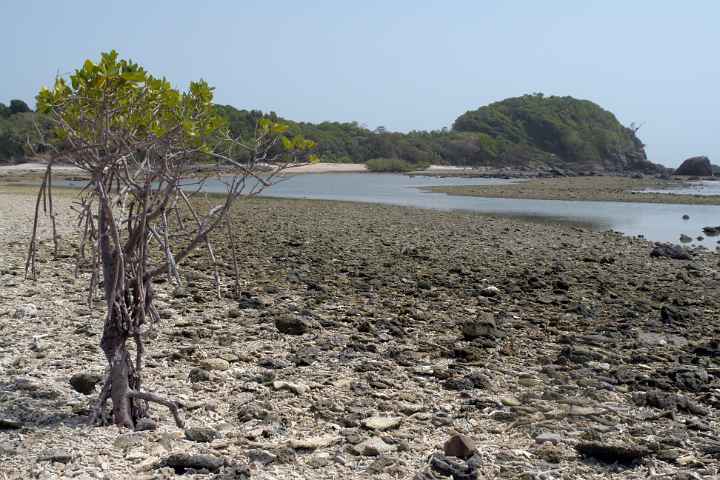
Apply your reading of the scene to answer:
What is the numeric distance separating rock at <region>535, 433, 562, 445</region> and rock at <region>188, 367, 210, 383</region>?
2.61 meters

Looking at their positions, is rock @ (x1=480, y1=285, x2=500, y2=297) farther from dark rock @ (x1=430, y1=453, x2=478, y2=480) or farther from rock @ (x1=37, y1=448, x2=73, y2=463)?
rock @ (x1=37, y1=448, x2=73, y2=463)

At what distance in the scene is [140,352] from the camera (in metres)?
4.60

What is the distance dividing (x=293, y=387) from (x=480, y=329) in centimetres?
257

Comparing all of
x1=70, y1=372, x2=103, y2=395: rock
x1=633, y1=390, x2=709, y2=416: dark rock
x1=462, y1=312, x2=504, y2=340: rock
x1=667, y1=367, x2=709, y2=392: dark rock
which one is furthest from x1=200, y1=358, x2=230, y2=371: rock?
x1=667, y1=367, x2=709, y2=392: dark rock

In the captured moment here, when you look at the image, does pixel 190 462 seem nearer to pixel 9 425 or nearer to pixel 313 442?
pixel 313 442

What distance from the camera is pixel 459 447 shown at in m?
4.57

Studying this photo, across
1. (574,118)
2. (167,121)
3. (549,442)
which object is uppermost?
(574,118)

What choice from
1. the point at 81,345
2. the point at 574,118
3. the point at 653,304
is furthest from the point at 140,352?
the point at 574,118

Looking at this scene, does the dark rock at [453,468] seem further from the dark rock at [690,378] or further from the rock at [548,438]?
the dark rock at [690,378]

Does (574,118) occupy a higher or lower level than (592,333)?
higher

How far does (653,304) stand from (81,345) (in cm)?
718

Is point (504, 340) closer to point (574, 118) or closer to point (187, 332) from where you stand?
point (187, 332)

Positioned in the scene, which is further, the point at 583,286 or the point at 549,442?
the point at 583,286

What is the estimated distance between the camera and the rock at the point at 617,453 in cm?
464
